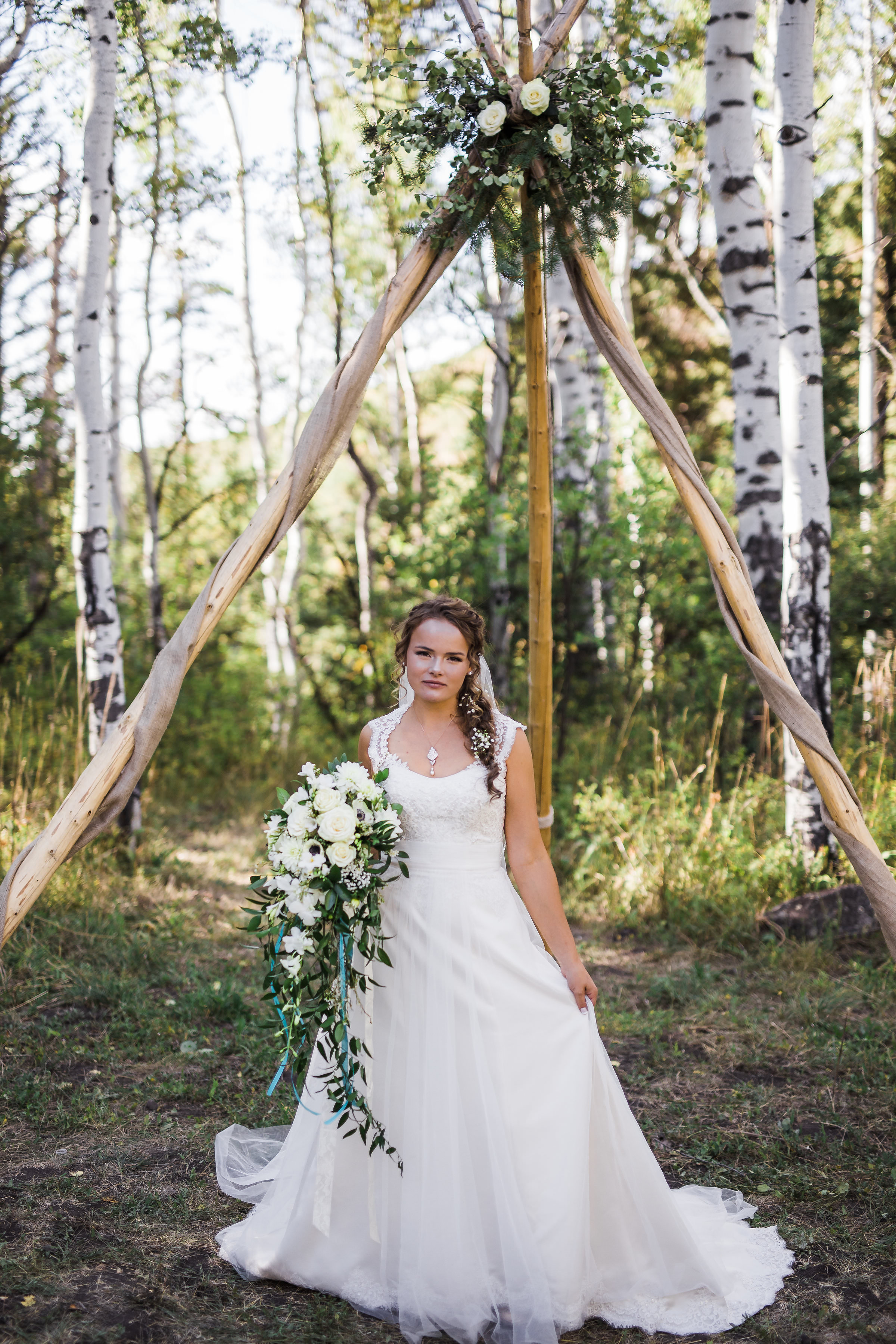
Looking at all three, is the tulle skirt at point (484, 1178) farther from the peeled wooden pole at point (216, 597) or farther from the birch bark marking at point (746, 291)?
the birch bark marking at point (746, 291)

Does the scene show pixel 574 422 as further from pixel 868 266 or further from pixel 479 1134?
pixel 479 1134

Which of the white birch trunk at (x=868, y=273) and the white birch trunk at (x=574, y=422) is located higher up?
the white birch trunk at (x=868, y=273)

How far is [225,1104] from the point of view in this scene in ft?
13.1

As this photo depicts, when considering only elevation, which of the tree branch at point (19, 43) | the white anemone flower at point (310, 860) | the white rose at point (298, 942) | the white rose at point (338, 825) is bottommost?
the white rose at point (298, 942)

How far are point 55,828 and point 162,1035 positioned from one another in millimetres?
2250

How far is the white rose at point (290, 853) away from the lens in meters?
2.71

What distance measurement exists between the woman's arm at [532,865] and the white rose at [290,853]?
68 cm

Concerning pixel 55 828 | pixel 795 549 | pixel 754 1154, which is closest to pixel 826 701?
pixel 795 549

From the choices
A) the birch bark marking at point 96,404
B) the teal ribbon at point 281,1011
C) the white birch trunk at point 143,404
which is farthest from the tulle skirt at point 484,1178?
the white birch trunk at point 143,404

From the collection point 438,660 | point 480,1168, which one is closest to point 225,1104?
point 480,1168

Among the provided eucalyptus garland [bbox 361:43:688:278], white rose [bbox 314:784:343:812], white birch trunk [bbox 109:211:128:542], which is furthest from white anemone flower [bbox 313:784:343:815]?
white birch trunk [bbox 109:211:128:542]

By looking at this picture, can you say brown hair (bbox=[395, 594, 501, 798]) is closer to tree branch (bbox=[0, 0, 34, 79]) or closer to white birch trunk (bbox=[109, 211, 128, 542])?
tree branch (bbox=[0, 0, 34, 79])

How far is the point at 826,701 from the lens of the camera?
18.7 feet

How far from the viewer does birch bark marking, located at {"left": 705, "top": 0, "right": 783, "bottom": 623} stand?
20.2 feet
